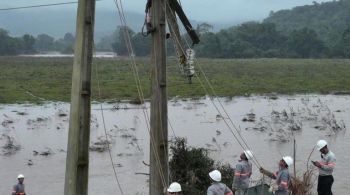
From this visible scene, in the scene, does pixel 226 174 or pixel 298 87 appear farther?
pixel 298 87

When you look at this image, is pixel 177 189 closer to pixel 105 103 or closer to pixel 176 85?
pixel 105 103

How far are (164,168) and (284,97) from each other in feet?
131

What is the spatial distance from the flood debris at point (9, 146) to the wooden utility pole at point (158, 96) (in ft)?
62.1

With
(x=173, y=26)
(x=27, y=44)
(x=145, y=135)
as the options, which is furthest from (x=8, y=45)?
(x=173, y=26)

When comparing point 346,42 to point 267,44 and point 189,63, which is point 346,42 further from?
point 189,63

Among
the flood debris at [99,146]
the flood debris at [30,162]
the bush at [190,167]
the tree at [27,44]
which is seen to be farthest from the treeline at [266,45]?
the bush at [190,167]

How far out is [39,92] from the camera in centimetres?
5241

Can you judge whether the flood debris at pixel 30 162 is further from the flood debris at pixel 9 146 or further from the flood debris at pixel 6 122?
the flood debris at pixel 6 122

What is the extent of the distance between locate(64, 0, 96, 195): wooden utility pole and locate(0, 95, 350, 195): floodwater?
1322 cm

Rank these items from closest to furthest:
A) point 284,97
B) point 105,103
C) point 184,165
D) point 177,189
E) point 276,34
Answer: point 177,189, point 184,165, point 105,103, point 284,97, point 276,34

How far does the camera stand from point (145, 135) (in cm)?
3241

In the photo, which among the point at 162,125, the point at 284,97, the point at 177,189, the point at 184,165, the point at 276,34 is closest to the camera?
the point at 177,189

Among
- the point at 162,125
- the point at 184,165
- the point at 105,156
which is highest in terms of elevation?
the point at 162,125

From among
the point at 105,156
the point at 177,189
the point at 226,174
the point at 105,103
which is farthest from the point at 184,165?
the point at 105,103
